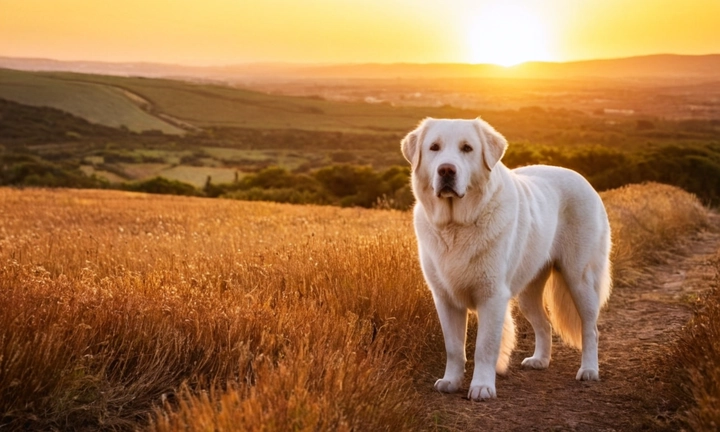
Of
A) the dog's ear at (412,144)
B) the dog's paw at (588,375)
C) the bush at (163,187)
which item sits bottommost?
the bush at (163,187)

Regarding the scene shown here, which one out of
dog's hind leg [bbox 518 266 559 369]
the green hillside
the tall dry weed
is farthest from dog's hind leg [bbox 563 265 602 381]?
the green hillside

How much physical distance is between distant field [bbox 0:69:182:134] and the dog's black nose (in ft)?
329

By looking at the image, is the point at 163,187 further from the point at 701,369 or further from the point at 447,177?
the point at 701,369

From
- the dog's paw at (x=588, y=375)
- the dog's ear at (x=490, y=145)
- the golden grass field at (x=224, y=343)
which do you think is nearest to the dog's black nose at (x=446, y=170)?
the dog's ear at (x=490, y=145)

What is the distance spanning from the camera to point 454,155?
4684 mm

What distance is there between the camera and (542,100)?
7106 cm

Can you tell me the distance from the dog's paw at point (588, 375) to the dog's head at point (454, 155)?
178 centimetres

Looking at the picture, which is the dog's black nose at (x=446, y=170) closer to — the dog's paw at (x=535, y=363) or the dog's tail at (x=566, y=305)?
the dog's tail at (x=566, y=305)

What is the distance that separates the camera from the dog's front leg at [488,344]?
483 cm

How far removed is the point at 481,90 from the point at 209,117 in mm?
52588

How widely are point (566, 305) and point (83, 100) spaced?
10625cm

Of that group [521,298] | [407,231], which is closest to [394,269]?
[521,298]

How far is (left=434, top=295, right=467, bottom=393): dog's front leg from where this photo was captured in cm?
498

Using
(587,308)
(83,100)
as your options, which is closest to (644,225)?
(587,308)
